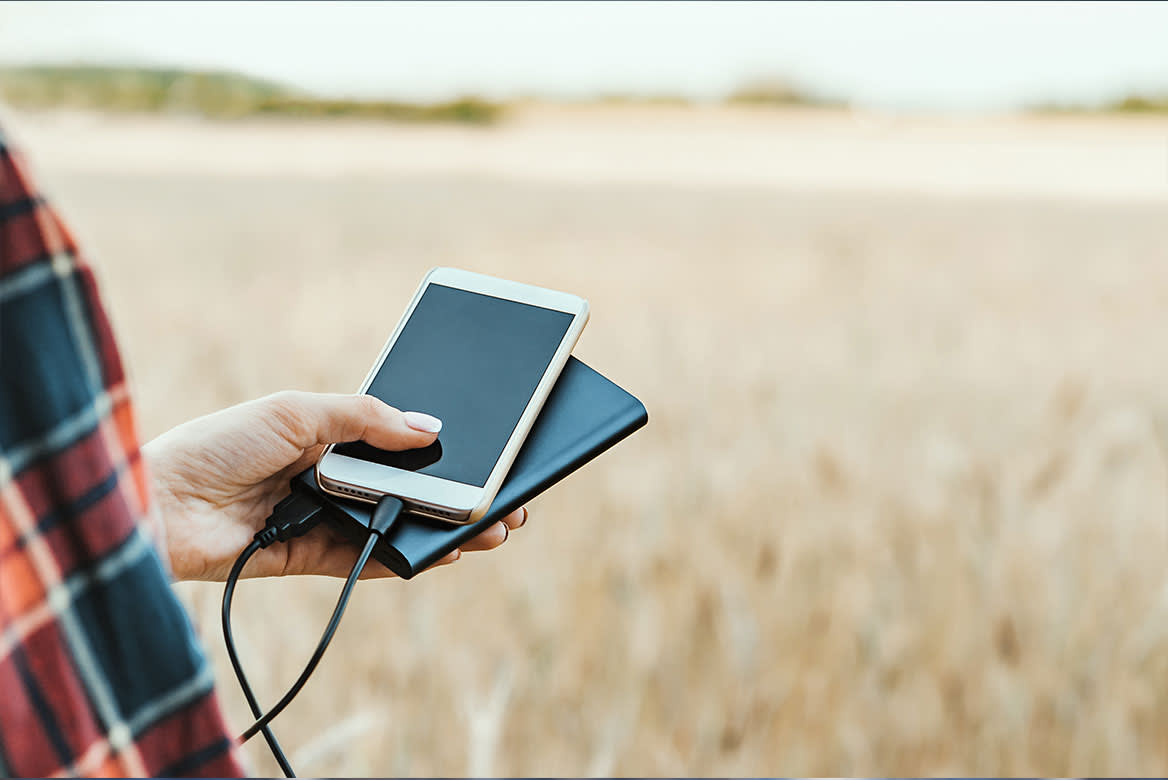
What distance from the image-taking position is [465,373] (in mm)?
637

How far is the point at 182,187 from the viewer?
2881 millimetres

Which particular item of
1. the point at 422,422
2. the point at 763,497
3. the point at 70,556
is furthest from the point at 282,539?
the point at 763,497

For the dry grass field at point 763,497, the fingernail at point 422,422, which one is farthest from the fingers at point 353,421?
the dry grass field at point 763,497

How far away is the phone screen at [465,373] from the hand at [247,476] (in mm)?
15

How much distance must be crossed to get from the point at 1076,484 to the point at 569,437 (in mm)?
916

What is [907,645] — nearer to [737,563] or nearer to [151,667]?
[737,563]

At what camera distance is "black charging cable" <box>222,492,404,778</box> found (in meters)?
0.50

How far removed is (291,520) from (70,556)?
0.34 m

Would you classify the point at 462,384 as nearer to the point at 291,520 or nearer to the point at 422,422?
the point at 422,422

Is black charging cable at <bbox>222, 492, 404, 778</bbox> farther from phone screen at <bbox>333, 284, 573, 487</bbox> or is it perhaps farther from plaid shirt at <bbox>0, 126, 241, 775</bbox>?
plaid shirt at <bbox>0, 126, 241, 775</bbox>

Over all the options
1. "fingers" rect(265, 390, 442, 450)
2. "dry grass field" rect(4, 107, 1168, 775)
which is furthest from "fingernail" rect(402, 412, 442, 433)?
"dry grass field" rect(4, 107, 1168, 775)

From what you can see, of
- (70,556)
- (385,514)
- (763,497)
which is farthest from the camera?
(763,497)

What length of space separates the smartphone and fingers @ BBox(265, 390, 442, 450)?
0.01 m

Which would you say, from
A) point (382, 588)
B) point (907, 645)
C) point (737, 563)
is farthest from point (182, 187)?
point (907, 645)
